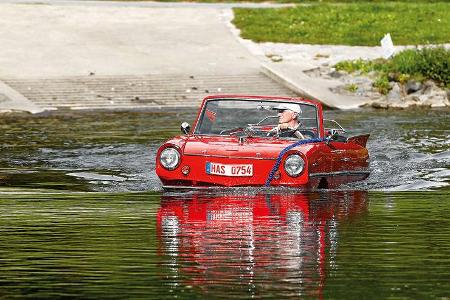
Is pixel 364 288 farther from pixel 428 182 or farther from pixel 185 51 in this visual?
pixel 185 51

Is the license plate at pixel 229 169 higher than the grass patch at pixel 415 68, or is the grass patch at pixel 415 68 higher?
the grass patch at pixel 415 68

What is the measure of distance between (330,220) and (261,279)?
12.2 ft

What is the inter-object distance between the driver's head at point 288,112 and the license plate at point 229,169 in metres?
1.54

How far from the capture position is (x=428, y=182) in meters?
17.6

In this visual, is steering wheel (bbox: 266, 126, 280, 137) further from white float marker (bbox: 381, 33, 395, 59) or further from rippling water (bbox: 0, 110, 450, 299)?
white float marker (bbox: 381, 33, 395, 59)

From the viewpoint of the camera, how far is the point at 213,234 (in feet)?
40.3

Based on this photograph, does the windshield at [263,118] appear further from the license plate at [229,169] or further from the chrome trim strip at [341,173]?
the license plate at [229,169]

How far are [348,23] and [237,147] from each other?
94.7 feet

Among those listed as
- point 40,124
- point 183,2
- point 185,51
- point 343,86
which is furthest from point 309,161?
point 183,2

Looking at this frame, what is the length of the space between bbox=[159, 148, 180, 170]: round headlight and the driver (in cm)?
155

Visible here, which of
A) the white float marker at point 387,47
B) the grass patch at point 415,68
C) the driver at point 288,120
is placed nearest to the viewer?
the driver at point 288,120

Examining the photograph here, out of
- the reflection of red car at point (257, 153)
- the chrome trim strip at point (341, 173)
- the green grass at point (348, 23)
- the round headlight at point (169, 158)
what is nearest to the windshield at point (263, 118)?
the reflection of red car at point (257, 153)

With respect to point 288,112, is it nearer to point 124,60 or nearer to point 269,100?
point 269,100

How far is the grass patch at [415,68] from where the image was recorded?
35.5 m
